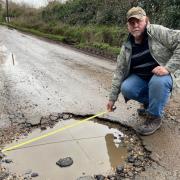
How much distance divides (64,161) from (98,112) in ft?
5.11

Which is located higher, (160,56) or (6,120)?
(160,56)

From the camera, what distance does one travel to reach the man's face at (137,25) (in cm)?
411

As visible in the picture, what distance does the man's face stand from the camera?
13.5 feet

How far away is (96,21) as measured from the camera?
14695mm

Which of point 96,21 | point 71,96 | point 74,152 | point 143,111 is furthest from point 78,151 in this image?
point 96,21

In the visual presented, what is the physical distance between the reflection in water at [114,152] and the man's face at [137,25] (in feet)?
4.47

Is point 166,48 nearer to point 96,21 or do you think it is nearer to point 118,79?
point 118,79

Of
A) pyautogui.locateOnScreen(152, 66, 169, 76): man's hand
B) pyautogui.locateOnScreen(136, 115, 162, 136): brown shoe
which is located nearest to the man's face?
→ pyautogui.locateOnScreen(152, 66, 169, 76): man's hand

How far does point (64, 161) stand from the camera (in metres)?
3.79

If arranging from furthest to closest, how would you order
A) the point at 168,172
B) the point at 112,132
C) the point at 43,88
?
the point at 43,88, the point at 112,132, the point at 168,172

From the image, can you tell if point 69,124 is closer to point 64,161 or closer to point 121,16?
point 64,161

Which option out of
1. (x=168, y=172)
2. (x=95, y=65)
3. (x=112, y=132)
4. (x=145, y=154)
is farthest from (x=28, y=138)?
(x=95, y=65)

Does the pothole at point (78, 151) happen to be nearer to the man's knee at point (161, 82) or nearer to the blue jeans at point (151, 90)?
the blue jeans at point (151, 90)

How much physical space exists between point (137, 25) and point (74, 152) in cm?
170
